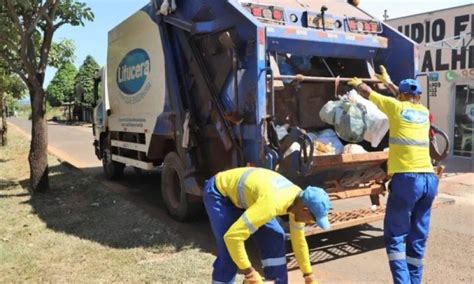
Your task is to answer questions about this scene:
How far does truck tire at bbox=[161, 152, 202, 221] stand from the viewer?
645 cm

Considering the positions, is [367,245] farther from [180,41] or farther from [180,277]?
[180,41]

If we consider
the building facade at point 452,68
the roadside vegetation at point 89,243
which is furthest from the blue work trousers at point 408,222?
the building facade at point 452,68

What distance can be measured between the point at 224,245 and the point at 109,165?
23.9 ft

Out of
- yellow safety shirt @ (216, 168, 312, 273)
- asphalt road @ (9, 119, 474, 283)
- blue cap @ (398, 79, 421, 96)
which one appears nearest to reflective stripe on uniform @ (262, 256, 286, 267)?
yellow safety shirt @ (216, 168, 312, 273)

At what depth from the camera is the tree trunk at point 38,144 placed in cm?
870

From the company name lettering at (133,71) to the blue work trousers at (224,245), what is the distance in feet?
13.5

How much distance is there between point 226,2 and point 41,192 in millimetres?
5141

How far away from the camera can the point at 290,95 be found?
20.5 feet

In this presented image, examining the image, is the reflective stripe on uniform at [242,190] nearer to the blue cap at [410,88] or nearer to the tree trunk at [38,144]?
the blue cap at [410,88]

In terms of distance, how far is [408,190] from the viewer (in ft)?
12.9

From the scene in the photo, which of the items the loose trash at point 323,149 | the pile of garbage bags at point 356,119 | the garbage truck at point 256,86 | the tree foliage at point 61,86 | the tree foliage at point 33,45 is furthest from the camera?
the tree foliage at point 61,86

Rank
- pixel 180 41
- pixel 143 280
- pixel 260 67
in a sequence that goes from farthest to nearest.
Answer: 1. pixel 180 41
2. pixel 260 67
3. pixel 143 280

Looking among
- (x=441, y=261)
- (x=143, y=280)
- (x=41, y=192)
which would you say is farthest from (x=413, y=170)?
(x=41, y=192)

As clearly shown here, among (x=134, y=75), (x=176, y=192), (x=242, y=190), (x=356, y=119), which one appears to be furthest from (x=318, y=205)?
(x=134, y=75)
